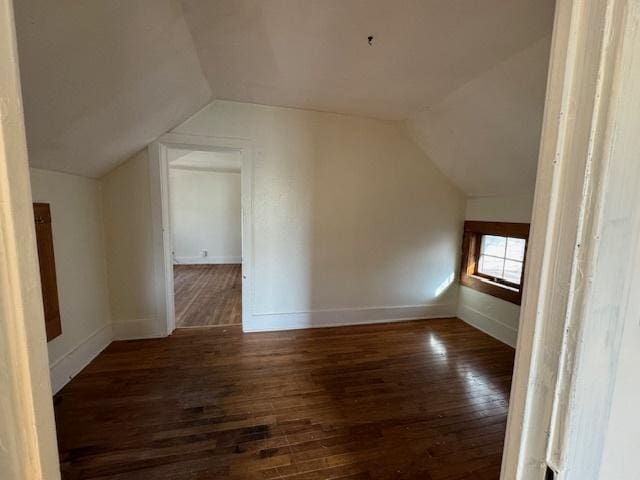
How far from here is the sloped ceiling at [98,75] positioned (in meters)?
1.01

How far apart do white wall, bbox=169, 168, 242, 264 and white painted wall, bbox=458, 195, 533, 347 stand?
4.93 m

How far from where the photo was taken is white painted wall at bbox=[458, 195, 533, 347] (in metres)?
2.61

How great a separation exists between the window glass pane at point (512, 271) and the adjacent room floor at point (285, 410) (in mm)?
733

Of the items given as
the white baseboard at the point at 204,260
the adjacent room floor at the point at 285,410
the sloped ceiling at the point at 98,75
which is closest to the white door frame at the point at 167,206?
the sloped ceiling at the point at 98,75

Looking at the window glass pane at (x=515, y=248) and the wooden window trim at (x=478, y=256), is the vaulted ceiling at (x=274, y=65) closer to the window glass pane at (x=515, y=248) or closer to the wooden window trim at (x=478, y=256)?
the wooden window trim at (x=478, y=256)

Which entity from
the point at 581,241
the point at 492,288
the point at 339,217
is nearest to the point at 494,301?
the point at 492,288

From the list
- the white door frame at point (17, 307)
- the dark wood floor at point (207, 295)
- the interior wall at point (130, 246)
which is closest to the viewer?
the white door frame at point (17, 307)

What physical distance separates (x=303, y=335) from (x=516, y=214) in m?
2.45

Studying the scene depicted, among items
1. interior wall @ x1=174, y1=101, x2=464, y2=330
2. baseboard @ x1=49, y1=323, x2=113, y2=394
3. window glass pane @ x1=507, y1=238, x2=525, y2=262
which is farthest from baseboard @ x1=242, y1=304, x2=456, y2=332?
baseboard @ x1=49, y1=323, x2=113, y2=394

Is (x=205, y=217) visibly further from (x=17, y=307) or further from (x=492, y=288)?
(x=17, y=307)

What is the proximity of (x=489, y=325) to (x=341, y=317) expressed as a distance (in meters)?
1.61

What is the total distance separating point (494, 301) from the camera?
2.87 meters

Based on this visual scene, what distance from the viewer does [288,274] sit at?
284 centimetres

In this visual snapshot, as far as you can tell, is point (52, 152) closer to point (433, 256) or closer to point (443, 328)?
point (433, 256)
